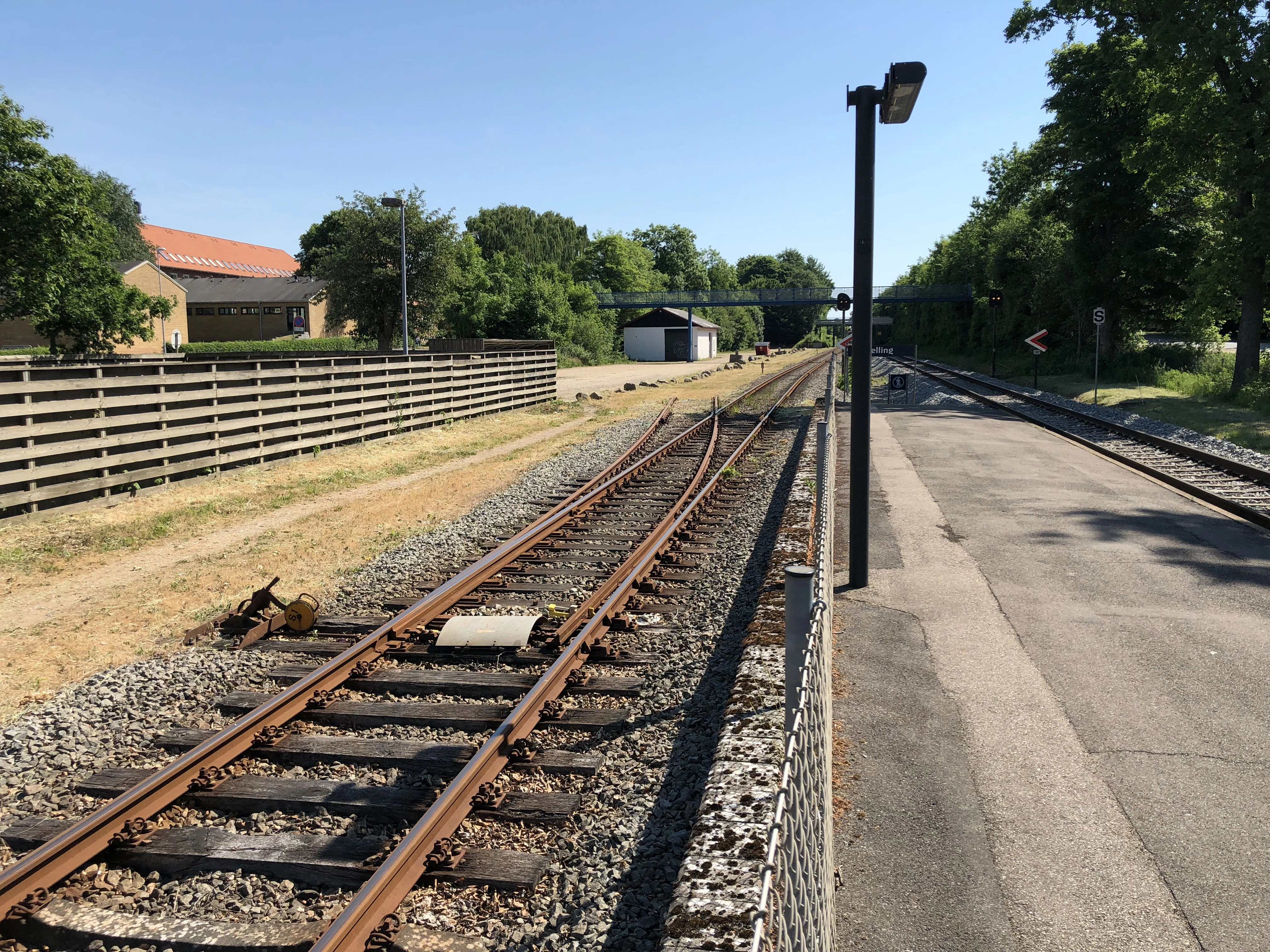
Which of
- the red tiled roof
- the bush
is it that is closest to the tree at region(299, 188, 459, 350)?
the bush

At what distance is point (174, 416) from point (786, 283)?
166 m

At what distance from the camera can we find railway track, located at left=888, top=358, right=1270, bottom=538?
500 inches

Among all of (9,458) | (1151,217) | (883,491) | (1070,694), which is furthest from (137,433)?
(1151,217)

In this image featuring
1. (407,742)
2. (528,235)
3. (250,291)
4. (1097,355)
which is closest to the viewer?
(407,742)

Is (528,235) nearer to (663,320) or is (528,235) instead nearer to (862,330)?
(663,320)

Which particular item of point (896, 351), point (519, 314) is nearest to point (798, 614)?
point (519, 314)

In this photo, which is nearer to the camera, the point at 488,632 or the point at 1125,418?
the point at 488,632

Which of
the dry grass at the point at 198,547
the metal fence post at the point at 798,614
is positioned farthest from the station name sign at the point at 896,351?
the metal fence post at the point at 798,614

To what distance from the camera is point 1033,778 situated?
494cm

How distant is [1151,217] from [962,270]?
143 feet

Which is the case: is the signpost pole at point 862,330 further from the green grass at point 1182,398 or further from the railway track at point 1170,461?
the green grass at point 1182,398

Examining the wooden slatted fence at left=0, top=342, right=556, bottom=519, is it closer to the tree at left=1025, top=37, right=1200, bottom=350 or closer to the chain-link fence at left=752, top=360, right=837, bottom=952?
the chain-link fence at left=752, top=360, right=837, bottom=952

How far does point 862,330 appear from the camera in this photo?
8.27 m

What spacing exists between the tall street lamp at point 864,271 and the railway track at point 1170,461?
596cm
